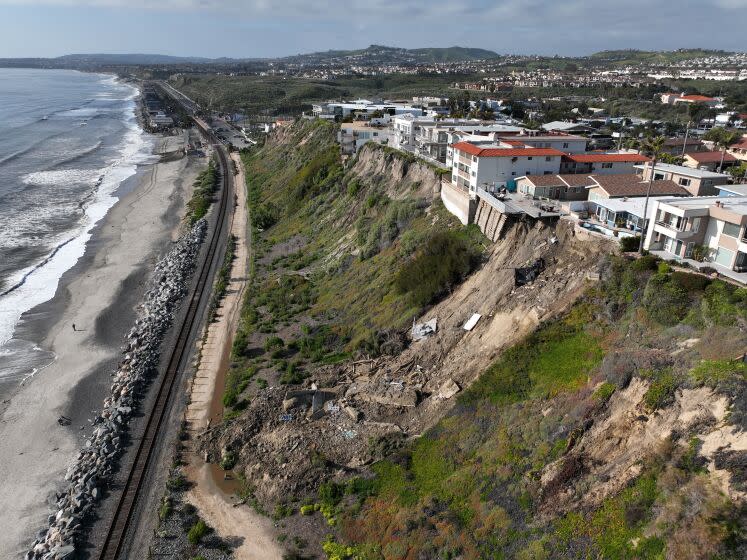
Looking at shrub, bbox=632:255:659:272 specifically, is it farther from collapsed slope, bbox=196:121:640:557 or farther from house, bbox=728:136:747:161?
house, bbox=728:136:747:161

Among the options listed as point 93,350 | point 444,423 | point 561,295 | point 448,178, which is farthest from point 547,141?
point 93,350

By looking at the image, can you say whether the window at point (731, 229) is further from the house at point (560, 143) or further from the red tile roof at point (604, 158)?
the house at point (560, 143)

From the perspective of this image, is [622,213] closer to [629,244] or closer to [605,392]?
[629,244]

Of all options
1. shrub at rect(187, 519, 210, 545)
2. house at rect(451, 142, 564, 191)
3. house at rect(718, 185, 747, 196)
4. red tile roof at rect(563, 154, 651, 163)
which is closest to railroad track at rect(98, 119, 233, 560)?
shrub at rect(187, 519, 210, 545)

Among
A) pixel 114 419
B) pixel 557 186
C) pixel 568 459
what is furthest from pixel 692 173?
pixel 114 419

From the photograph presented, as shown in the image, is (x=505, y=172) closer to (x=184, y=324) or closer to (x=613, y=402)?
(x=613, y=402)
